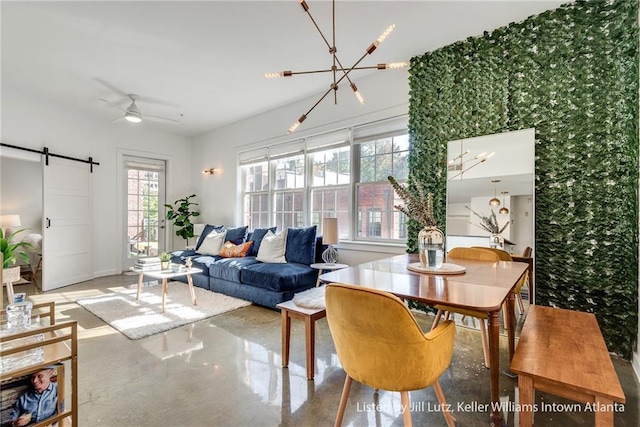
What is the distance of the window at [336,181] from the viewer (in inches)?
147

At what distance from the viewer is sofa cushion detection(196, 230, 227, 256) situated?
4887 mm

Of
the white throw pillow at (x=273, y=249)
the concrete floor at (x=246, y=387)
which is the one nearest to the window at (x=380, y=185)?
the white throw pillow at (x=273, y=249)

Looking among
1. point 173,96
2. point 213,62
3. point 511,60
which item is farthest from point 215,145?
point 511,60

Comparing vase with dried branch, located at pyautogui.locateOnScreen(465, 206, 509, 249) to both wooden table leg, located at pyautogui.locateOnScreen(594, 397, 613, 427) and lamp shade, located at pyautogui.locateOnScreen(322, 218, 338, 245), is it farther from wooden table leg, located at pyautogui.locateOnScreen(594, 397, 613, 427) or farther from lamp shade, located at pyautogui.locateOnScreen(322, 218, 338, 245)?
wooden table leg, located at pyautogui.locateOnScreen(594, 397, 613, 427)

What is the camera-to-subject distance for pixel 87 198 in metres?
5.07

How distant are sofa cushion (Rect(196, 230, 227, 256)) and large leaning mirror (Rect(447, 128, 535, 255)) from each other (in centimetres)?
355

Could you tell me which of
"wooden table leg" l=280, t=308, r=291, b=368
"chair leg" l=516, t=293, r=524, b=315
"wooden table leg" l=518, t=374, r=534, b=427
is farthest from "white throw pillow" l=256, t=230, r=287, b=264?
"wooden table leg" l=518, t=374, r=534, b=427

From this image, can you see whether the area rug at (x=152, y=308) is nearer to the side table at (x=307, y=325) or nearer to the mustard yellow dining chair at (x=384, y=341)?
the side table at (x=307, y=325)

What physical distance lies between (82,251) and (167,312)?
2905 millimetres

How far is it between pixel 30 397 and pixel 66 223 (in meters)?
4.65

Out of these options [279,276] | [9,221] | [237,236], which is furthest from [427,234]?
[9,221]

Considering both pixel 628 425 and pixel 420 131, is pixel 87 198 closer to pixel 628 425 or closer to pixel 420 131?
pixel 420 131

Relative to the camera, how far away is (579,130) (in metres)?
2.46

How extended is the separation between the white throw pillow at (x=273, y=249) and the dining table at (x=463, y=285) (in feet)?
7.01
